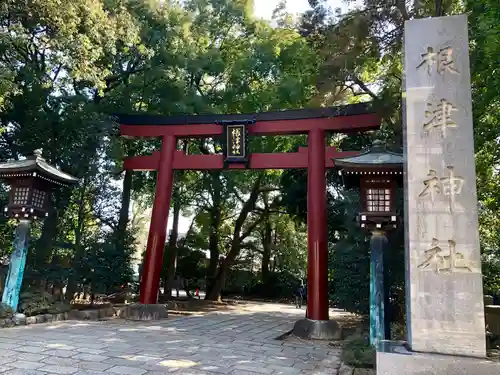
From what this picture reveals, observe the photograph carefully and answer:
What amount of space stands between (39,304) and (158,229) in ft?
10.5

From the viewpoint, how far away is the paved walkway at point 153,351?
5.00m

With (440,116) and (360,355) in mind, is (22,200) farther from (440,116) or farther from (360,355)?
(440,116)

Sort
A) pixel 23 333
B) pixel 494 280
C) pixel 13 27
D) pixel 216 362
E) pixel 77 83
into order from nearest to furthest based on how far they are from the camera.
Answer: pixel 216 362, pixel 23 333, pixel 494 280, pixel 13 27, pixel 77 83

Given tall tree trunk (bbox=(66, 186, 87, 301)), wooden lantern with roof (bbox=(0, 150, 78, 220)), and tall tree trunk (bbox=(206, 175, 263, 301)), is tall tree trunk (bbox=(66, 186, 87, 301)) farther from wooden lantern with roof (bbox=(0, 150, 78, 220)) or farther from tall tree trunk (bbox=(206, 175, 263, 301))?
tall tree trunk (bbox=(206, 175, 263, 301))

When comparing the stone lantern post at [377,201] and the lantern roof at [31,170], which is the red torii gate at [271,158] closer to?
the stone lantern post at [377,201]

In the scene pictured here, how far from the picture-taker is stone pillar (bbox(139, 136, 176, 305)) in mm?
9836

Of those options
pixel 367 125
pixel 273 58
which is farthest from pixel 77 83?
pixel 367 125

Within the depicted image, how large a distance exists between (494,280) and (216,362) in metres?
5.99

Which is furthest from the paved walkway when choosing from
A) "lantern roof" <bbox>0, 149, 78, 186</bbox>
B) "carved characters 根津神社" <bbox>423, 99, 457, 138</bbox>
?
"carved characters 根津神社" <bbox>423, 99, 457, 138</bbox>

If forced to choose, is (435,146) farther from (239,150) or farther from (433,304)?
(239,150)

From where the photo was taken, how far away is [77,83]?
11891 mm

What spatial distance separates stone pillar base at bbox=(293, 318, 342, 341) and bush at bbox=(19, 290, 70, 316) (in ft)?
18.8

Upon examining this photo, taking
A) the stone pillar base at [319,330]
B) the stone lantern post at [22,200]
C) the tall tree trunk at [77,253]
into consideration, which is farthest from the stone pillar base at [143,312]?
the stone pillar base at [319,330]

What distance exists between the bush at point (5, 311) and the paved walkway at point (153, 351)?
494 millimetres
